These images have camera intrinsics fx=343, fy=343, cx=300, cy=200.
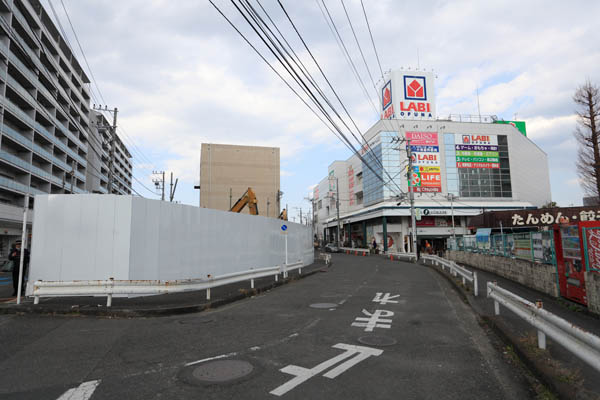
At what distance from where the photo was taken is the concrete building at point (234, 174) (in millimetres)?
46125

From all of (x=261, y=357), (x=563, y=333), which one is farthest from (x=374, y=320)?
(x=563, y=333)

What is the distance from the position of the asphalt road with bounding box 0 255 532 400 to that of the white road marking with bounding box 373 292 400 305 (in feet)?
3.81

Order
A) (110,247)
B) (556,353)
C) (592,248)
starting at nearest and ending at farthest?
(556,353) → (592,248) → (110,247)

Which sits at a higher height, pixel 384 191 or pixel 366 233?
pixel 384 191

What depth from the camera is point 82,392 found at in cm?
388

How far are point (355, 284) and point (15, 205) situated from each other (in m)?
40.7

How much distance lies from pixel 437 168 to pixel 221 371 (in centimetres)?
5065

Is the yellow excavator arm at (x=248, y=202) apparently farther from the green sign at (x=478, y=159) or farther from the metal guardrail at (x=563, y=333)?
the green sign at (x=478, y=159)

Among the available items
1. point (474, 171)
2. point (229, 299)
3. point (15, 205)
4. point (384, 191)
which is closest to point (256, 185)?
point (384, 191)

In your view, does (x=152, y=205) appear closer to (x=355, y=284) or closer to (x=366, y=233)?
(x=355, y=284)

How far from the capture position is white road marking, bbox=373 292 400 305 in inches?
388

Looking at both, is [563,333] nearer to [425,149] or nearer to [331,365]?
[331,365]

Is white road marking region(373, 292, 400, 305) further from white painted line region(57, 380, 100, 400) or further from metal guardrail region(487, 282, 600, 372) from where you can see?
white painted line region(57, 380, 100, 400)

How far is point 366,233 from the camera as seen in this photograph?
189 ft
